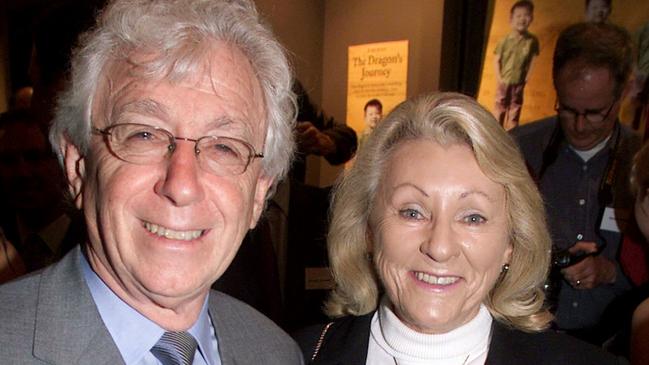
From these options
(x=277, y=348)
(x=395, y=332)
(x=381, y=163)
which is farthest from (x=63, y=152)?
(x=395, y=332)

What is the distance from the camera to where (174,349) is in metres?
1.41

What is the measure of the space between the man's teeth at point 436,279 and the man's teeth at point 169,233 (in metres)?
0.78

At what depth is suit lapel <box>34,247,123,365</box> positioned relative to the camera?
128 centimetres

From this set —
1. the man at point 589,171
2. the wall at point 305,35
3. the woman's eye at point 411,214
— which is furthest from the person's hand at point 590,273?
the wall at point 305,35

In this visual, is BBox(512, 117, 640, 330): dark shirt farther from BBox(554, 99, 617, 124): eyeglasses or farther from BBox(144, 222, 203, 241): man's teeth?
BBox(144, 222, 203, 241): man's teeth

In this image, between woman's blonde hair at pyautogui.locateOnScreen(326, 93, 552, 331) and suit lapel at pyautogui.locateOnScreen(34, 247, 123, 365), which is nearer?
suit lapel at pyautogui.locateOnScreen(34, 247, 123, 365)

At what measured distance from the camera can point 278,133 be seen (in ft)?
5.43

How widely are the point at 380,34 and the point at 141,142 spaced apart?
2743 millimetres

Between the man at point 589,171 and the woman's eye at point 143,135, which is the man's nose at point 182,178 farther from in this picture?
the man at point 589,171

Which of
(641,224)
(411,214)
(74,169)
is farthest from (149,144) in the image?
(641,224)

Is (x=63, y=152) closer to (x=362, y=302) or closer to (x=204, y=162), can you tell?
(x=204, y=162)

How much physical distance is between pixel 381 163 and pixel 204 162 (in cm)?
79

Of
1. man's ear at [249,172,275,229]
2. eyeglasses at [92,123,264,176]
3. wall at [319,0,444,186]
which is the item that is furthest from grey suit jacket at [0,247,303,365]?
wall at [319,0,444,186]

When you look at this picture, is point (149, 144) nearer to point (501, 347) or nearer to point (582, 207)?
point (501, 347)
